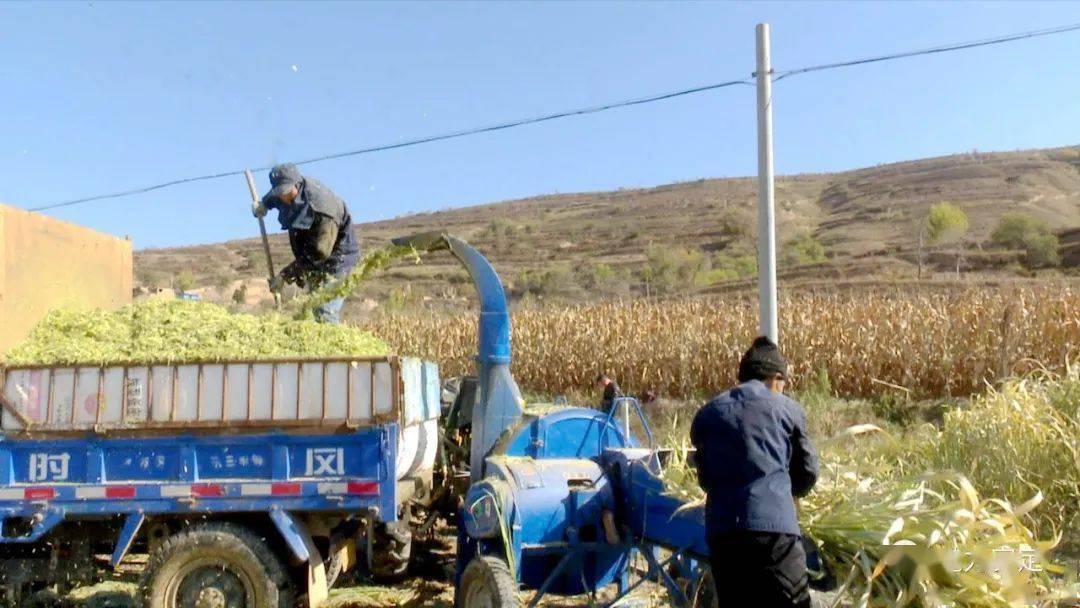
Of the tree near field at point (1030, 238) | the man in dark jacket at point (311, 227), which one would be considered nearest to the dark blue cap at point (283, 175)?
the man in dark jacket at point (311, 227)

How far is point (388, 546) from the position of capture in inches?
259

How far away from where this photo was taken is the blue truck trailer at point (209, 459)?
6258 mm

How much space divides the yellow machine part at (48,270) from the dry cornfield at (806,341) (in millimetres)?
11157

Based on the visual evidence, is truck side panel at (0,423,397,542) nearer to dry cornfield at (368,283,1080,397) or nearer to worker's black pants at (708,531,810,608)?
worker's black pants at (708,531,810,608)

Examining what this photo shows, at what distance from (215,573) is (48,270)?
3021mm

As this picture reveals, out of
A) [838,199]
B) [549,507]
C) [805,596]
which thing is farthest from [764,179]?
[838,199]

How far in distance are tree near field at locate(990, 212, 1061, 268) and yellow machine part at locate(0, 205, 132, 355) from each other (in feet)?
136

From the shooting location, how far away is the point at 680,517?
559 centimetres

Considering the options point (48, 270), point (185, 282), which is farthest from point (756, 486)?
point (185, 282)

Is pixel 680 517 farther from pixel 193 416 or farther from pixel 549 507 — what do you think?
pixel 193 416

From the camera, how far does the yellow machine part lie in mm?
7094

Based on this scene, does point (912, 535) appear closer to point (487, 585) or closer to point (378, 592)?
point (487, 585)

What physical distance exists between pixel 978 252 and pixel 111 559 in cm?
4637

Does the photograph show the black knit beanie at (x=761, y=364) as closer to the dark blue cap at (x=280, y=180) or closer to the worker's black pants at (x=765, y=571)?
the worker's black pants at (x=765, y=571)
